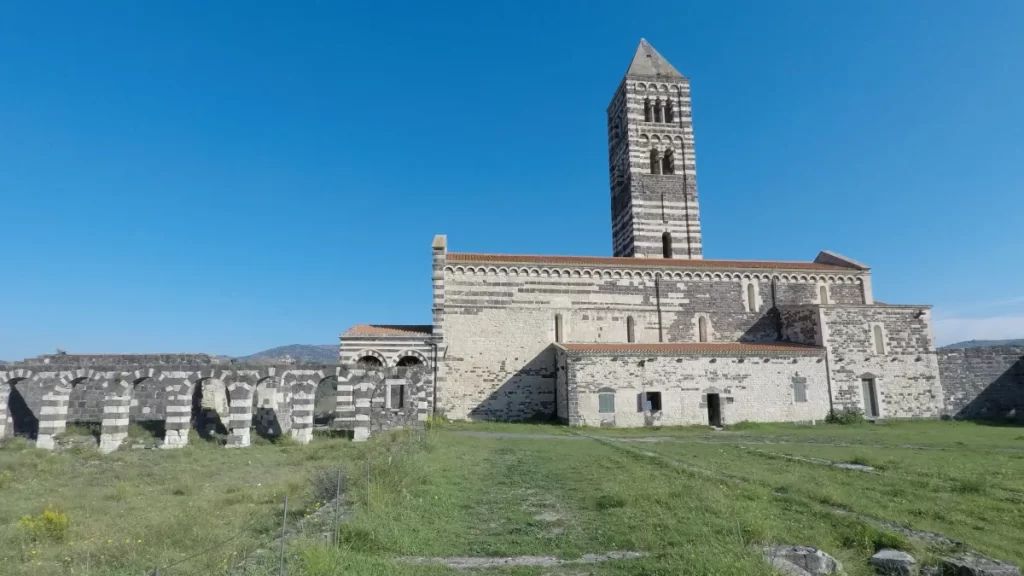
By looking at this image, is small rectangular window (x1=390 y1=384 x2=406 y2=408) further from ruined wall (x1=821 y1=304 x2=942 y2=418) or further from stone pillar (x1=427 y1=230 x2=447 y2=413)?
ruined wall (x1=821 y1=304 x2=942 y2=418)

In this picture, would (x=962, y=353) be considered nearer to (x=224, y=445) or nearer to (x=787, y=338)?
(x=787, y=338)

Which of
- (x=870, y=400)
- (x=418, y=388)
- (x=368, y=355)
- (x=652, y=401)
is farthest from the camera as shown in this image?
(x=870, y=400)

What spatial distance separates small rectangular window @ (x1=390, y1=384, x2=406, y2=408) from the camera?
25.0 metres

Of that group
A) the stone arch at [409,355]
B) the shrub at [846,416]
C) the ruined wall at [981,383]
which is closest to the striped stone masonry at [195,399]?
the stone arch at [409,355]

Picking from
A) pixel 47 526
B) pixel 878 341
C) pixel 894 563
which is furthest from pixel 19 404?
pixel 878 341

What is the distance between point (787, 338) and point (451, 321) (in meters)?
18.9

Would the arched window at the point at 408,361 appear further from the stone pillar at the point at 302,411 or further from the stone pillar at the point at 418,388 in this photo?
the stone pillar at the point at 302,411

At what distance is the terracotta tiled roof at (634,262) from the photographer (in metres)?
30.3

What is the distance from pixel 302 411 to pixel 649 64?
35277 mm

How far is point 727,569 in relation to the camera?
6129 mm

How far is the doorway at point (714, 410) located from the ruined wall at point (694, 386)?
8.7 inches

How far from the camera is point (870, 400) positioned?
28172 mm

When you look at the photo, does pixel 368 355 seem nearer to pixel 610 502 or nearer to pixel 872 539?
pixel 610 502

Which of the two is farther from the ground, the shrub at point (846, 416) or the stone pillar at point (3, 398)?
the stone pillar at point (3, 398)
